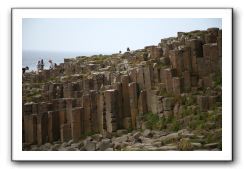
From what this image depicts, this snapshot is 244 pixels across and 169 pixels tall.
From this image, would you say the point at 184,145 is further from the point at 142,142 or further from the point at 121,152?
the point at 121,152

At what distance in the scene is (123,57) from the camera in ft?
31.1

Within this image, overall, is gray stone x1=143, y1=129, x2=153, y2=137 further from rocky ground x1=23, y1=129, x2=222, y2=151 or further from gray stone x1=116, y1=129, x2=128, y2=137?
gray stone x1=116, y1=129, x2=128, y2=137

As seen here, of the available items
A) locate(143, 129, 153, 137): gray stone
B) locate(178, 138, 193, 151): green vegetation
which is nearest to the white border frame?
locate(178, 138, 193, 151): green vegetation

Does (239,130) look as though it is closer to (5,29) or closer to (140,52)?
(140,52)

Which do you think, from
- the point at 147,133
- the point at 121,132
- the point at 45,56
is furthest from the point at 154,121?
the point at 45,56

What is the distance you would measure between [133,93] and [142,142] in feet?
1.60

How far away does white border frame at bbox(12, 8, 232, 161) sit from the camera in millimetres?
9344

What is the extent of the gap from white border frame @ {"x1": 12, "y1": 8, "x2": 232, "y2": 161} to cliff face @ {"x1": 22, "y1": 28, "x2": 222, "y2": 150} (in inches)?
2.7

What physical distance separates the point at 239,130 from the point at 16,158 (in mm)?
2177

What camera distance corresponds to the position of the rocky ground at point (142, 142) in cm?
936

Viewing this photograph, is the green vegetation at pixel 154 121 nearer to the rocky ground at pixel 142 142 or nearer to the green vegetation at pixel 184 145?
the rocky ground at pixel 142 142

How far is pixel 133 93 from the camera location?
9.47 meters

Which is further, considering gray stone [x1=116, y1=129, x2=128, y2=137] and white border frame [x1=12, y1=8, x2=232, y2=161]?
gray stone [x1=116, y1=129, x2=128, y2=137]

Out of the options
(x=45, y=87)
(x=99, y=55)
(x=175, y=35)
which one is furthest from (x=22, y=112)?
(x=175, y=35)
